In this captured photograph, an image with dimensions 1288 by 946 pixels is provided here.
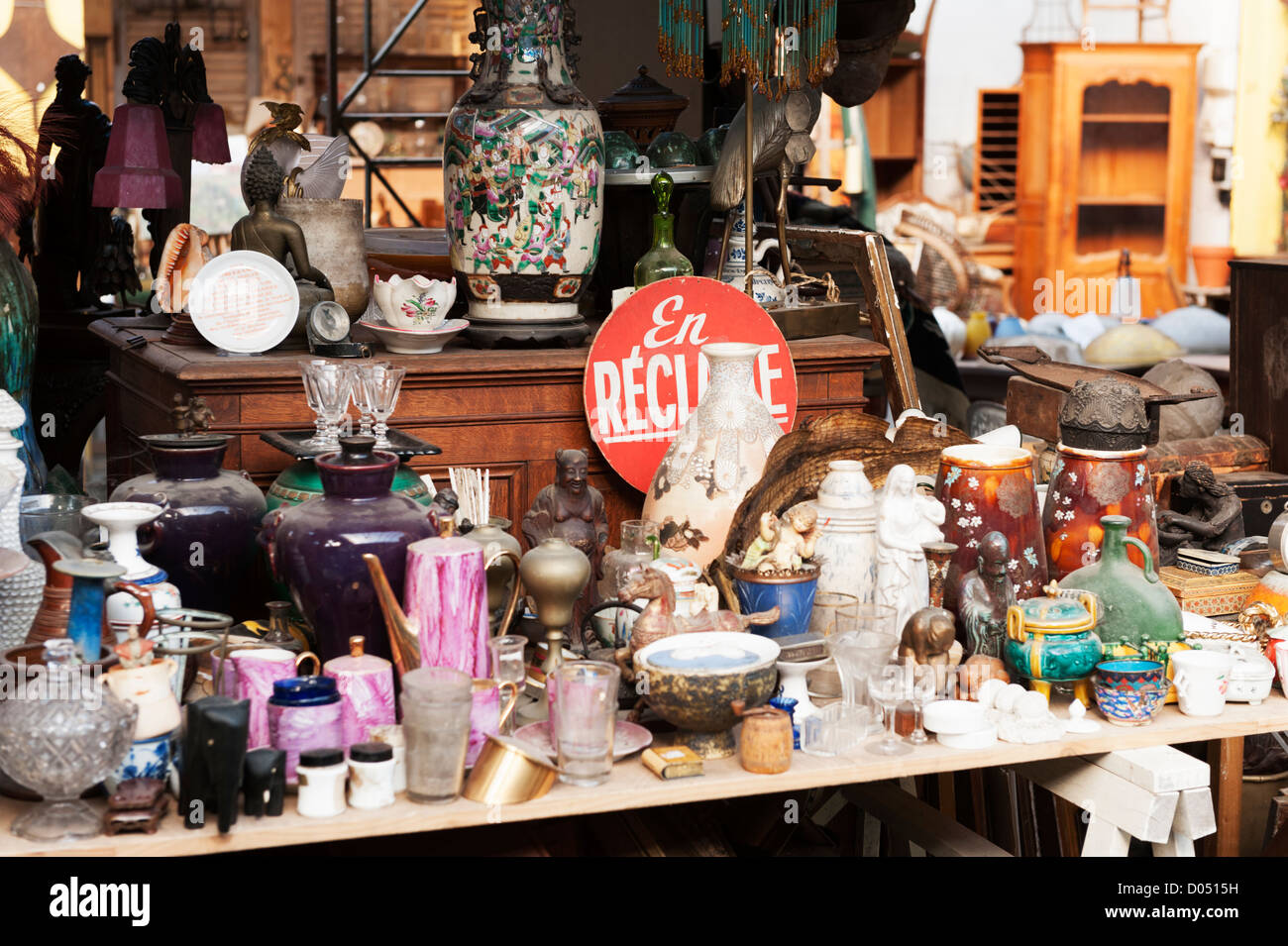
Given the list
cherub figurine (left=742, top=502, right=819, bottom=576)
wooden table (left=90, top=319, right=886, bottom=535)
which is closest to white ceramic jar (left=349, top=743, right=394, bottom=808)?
cherub figurine (left=742, top=502, right=819, bottom=576)

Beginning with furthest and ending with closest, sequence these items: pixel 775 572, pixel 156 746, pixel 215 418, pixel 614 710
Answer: pixel 215 418, pixel 775 572, pixel 614 710, pixel 156 746

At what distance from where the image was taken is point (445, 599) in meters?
2.15

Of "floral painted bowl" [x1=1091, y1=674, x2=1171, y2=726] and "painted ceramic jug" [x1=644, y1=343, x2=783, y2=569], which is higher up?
"painted ceramic jug" [x1=644, y1=343, x2=783, y2=569]

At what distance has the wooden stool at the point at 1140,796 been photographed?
87.8 inches

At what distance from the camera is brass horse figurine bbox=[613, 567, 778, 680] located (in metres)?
2.26

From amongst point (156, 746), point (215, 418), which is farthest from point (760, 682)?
point (215, 418)

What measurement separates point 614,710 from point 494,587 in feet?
1.26

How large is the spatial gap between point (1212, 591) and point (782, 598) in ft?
2.97

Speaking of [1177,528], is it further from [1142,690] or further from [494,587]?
[494,587]

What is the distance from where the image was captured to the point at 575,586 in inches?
91.2

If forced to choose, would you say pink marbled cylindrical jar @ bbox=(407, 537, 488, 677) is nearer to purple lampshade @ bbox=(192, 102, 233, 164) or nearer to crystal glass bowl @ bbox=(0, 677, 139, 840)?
crystal glass bowl @ bbox=(0, 677, 139, 840)

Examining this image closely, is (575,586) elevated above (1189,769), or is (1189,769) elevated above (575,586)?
(575,586)

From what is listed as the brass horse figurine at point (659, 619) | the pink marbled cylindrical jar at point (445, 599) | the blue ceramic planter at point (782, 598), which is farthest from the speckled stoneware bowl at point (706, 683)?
the pink marbled cylindrical jar at point (445, 599)

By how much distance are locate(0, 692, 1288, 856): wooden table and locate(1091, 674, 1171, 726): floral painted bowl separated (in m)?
0.02
